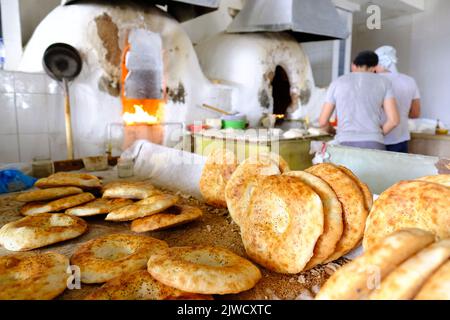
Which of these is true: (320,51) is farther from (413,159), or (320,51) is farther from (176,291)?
(176,291)

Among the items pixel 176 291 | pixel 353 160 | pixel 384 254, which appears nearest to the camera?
pixel 384 254

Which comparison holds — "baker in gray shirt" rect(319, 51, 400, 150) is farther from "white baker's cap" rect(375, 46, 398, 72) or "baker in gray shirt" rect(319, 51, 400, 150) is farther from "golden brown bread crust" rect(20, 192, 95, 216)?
"golden brown bread crust" rect(20, 192, 95, 216)

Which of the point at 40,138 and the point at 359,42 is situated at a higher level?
the point at 359,42

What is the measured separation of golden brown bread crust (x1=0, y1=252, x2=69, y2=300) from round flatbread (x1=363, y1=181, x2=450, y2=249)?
1197 millimetres

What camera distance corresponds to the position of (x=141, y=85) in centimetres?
556

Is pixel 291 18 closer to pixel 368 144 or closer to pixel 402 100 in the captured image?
pixel 402 100

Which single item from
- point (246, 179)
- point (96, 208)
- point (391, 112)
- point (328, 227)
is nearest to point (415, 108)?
point (391, 112)

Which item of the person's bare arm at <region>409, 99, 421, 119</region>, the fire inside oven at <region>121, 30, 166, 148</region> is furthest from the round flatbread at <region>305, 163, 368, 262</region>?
the fire inside oven at <region>121, 30, 166, 148</region>

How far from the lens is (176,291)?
1.17m

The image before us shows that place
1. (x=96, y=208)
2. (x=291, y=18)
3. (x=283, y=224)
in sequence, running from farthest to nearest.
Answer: (x=291, y=18)
(x=96, y=208)
(x=283, y=224)

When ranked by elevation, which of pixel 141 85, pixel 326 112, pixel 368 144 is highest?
pixel 141 85

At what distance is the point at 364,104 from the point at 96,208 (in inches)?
109

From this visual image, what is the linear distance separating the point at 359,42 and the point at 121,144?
35.4 feet
